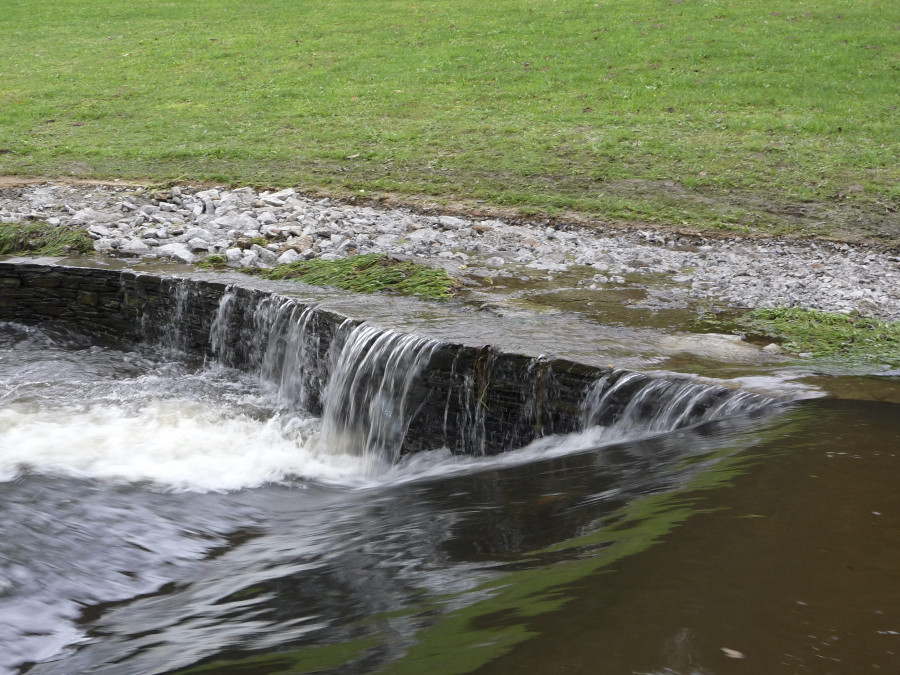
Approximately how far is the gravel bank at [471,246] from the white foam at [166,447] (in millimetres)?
3033

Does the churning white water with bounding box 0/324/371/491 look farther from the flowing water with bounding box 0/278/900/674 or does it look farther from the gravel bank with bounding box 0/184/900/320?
the gravel bank with bounding box 0/184/900/320

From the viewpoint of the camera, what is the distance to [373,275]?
9227 millimetres

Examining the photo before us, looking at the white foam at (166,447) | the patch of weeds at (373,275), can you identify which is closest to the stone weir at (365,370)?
the white foam at (166,447)

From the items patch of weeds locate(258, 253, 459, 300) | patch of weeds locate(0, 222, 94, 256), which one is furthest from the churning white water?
patch of weeds locate(0, 222, 94, 256)

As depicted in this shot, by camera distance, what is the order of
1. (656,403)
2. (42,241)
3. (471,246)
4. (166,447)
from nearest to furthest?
(656,403), (166,447), (471,246), (42,241)

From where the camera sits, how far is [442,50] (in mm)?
22562

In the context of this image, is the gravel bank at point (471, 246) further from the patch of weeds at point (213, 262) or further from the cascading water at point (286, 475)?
the cascading water at point (286, 475)

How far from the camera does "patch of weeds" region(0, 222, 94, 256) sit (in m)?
10.8

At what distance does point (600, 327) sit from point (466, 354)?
1.48 meters

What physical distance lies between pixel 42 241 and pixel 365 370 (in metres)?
6.33

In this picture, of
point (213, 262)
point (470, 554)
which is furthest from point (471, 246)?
point (470, 554)

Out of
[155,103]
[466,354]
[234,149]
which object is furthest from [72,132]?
[466,354]

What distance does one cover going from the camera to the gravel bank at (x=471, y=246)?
8773 millimetres

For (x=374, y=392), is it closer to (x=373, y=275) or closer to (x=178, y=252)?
(x=373, y=275)
